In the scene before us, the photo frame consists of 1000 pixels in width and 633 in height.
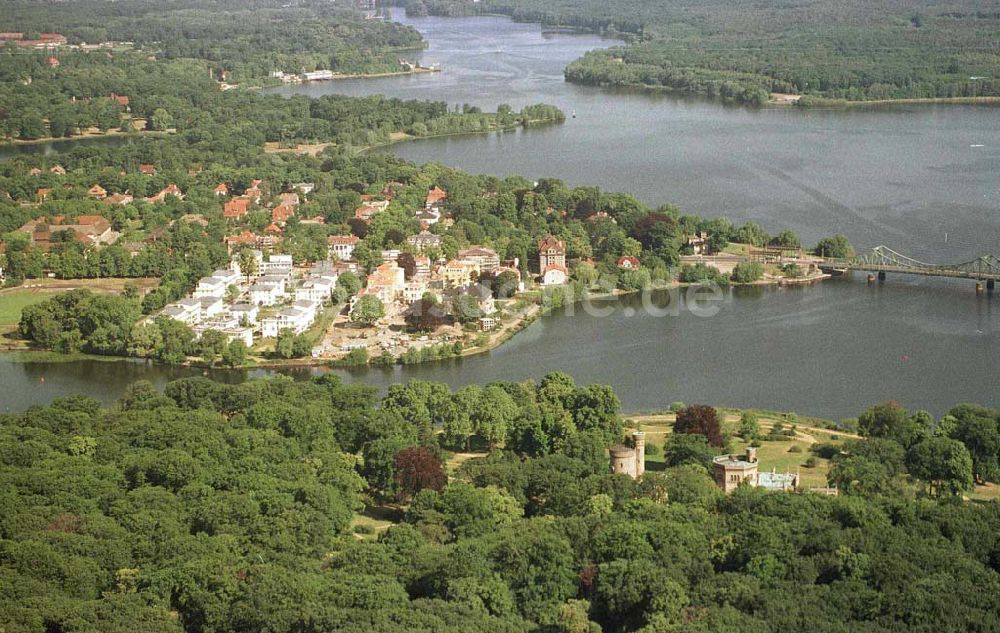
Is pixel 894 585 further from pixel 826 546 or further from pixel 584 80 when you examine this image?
pixel 584 80

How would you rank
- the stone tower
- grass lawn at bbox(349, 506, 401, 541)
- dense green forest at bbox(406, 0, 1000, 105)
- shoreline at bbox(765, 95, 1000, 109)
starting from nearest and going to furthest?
grass lawn at bbox(349, 506, 401, 541), the stone tower, shoreline at bbox(765, 95, 1000, 109), dense green forest at bbox(406, 0, 1000, 105)

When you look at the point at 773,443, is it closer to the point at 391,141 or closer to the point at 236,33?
the point at 391,141

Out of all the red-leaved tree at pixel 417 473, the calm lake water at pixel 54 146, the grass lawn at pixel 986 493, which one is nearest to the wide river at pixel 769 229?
the grass lawn at pixel 986 493

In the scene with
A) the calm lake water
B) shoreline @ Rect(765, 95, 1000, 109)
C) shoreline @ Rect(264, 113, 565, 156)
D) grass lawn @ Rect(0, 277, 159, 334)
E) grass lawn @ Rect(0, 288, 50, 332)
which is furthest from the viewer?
shoreline @ Rect(765, 95, 1000, 109)

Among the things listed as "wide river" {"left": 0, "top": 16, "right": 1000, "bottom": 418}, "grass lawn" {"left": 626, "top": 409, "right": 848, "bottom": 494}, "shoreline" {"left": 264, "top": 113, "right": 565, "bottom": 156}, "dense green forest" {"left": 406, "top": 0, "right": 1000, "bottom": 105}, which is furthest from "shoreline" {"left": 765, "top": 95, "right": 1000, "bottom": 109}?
"grass lawn" {"left": 626, "top": 409, "right": 848, "bottom": 494}

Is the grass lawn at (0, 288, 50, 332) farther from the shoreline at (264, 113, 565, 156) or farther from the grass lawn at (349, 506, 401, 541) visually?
the shoreline at (264, 113, 565, 156)

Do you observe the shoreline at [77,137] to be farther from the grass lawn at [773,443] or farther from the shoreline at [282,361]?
the grass lawn at [773,443]
